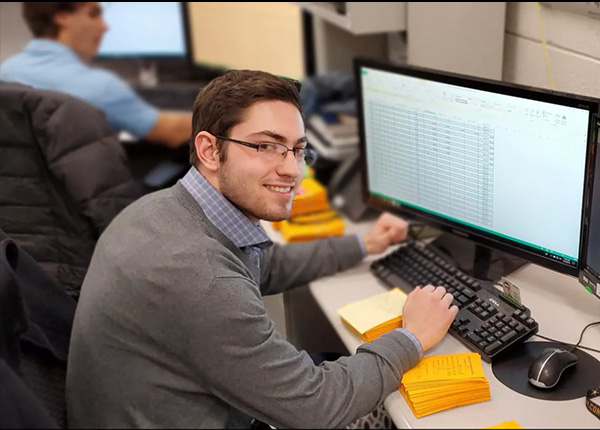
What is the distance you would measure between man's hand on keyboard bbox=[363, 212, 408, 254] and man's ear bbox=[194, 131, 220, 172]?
0.55m

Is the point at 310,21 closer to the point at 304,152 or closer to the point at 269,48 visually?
the point at 269,48

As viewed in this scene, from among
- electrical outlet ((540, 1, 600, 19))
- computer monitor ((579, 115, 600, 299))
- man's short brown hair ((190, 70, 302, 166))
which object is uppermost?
electrical outlet ((540, 1, 600, 19))

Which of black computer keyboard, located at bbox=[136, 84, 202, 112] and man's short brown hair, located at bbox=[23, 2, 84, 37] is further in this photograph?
black computer keyboard, located at bbox=[136, 84, 202, 112]

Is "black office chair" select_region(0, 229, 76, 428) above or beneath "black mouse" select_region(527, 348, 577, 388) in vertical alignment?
above

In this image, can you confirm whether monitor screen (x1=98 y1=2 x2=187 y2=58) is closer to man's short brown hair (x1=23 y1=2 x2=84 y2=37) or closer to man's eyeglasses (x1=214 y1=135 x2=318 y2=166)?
man's short brown hair (x1=23 y1=2 x2=84 y2=37)

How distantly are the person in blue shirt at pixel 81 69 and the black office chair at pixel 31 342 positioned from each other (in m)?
0.78

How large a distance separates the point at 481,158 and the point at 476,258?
26cm

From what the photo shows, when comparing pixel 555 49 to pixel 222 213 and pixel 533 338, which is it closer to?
pixel 533 338

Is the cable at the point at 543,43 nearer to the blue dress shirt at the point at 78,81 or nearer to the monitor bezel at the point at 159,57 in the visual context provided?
the blue dress shirt at the point at 78,81

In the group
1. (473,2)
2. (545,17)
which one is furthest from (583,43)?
(473,2)

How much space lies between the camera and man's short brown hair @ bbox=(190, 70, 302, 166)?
1.23 metres

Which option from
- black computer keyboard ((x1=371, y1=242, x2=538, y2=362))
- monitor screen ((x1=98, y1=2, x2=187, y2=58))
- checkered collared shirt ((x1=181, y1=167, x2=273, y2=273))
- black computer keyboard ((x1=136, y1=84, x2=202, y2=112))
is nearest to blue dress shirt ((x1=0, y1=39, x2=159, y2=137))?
black computer keyboard ((x1=136, y1=84, x2=202, y2=112))

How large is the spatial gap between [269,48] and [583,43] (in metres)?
1.39

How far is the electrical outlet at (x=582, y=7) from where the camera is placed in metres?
1.53
